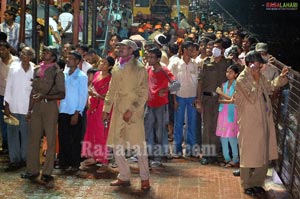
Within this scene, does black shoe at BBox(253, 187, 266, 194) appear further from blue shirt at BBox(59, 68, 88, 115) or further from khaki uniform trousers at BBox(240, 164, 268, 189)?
blue shirt at BBox(59, 68, 88, 115)

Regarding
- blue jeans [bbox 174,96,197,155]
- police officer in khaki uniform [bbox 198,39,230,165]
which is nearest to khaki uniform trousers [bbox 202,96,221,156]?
police officer in khaki uniform [bbox 198,39,230,165]

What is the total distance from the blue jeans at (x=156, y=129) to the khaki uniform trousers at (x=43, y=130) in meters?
1.53

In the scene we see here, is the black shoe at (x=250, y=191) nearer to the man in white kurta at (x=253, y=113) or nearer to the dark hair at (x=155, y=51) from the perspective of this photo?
the man in white kurta at (x=253, y=113)

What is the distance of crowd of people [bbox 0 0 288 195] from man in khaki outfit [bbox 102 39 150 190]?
0.04 feet

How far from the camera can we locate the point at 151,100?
847 centimetres

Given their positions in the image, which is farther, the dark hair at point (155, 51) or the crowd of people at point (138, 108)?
the dark hair at point (155, 51)

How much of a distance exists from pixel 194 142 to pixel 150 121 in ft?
3.63

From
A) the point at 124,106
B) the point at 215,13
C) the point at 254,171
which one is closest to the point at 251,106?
the point at 254,171

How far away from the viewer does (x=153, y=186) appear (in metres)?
7.63

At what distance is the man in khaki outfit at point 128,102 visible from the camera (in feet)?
23.7

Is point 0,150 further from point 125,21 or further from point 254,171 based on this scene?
point 125,21

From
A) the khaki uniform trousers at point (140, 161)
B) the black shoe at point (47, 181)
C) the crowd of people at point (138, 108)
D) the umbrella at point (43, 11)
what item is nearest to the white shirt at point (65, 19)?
the umbrella at point (43, 11)

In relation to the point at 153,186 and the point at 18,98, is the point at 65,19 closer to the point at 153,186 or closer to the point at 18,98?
the point at 18,98

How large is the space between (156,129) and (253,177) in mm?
1865
